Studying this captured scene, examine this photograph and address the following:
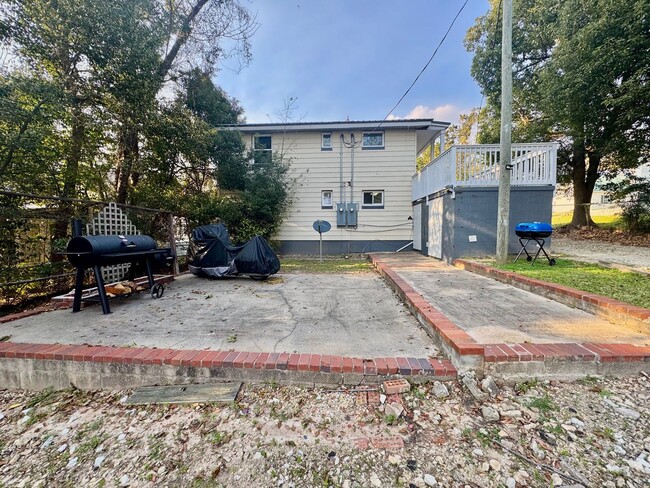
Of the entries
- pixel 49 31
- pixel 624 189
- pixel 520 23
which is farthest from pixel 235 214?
pixel 624 189

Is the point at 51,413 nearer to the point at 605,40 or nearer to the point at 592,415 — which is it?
the point at 592,415

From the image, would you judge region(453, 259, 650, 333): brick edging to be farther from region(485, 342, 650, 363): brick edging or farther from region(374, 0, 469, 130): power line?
region(374, 0, 469, 130): power line

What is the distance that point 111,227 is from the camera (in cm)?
440

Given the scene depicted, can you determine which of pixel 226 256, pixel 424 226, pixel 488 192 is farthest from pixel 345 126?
pixel 226 256

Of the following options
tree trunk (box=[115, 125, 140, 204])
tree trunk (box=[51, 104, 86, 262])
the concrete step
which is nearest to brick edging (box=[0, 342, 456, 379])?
the concrete step

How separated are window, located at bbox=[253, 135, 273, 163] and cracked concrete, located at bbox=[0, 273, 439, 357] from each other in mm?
6239

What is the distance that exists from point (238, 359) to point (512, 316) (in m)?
2.78

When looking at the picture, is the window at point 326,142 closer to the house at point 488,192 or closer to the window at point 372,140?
the window at point 372,140

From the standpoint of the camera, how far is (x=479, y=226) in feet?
20.3

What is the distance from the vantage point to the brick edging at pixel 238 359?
1.95m

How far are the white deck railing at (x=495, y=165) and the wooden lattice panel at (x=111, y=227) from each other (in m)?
6.79

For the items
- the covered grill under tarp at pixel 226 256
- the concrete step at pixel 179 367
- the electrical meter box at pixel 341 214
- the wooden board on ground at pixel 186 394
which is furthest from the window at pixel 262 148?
the wooden board on ground at pixel 186 394

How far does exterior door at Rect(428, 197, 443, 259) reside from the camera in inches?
280

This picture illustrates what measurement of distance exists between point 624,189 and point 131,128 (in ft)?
54.6
